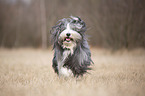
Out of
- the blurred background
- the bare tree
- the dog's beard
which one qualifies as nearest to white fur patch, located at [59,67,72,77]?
the dog's beard

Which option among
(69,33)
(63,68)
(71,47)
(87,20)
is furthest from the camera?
(87,20)

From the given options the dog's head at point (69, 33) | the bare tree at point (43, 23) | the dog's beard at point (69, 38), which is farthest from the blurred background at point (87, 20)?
the dog's beard at point (69, 38)

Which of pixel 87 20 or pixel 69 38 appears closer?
pixel 69 38

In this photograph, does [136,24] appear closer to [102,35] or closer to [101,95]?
[102,35]

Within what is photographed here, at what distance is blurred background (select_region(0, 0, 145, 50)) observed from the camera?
8094 mm

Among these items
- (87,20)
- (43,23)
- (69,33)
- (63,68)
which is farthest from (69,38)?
(43,23)

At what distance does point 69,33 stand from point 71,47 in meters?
0.30

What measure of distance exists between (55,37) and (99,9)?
22.2 feet

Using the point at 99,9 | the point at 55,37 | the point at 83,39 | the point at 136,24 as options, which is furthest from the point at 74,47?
the point at 99,9

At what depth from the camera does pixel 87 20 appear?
19.3 feet

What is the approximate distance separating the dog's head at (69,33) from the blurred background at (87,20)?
109 centimetres

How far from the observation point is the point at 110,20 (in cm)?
875

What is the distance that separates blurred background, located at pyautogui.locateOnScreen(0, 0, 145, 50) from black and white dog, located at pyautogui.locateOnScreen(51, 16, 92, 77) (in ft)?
3.61

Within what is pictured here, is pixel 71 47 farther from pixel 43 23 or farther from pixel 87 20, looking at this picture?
pixel 43 23
